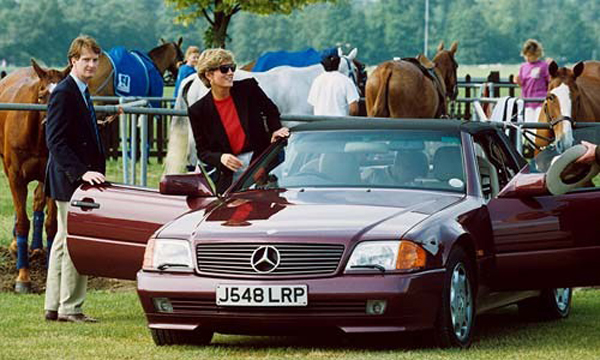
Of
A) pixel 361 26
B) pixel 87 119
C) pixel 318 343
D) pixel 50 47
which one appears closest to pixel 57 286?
pixel 87 119

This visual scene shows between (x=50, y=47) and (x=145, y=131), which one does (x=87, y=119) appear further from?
(x=50, y=47)

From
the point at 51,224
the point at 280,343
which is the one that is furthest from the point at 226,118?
the point at 51,224

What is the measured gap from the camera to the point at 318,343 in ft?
34.3

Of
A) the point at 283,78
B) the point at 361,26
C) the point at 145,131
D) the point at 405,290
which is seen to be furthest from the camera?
the point at 361,26

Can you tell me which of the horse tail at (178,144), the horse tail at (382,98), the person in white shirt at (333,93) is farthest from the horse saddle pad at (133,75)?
the horse tail at (178,144)

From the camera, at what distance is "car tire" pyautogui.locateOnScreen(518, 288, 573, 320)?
12.1m

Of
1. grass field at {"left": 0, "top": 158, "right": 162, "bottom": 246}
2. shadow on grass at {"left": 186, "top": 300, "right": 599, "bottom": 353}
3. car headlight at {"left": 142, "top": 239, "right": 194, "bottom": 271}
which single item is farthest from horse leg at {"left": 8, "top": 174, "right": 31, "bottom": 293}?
car headlight at {"left": 142, "top": 239, "right": 194, "bottom": 271}

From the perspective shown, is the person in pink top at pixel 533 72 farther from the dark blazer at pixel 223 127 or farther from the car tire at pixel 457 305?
the car tire at pixel 457 305

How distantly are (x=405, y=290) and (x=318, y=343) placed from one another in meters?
1.05

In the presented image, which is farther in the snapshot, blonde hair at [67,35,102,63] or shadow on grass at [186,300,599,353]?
blonde hair at [67,35,102,63]

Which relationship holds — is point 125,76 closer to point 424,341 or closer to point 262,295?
point 424,341

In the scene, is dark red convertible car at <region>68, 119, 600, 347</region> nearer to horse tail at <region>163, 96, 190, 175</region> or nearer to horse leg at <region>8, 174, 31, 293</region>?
horse leg at <region>8, 174, 31, 293</region>

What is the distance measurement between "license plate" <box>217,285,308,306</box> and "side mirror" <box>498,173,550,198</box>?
191 cm

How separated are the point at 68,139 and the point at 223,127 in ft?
3.56
